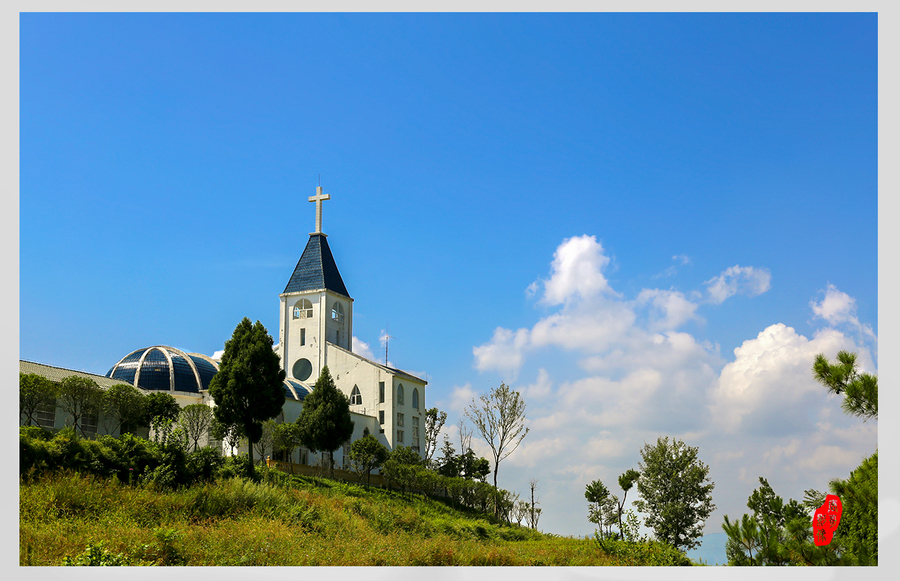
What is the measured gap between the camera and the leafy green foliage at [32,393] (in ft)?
91.5

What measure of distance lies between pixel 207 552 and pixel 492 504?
26.5 m

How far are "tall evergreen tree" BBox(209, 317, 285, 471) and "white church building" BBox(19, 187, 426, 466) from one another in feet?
34.1

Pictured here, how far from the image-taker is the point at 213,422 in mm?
33438

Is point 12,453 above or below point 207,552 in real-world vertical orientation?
above

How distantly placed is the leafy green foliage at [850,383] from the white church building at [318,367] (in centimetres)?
3036

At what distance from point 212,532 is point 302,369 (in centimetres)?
3636

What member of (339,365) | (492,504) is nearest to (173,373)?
(339,365)

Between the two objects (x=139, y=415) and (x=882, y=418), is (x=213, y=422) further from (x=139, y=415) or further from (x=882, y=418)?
(x=882, y=418)

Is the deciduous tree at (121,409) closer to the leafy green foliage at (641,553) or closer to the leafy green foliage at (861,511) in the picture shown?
the leafy green foliage at (641,553)

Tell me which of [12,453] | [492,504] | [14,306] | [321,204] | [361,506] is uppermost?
[321,204]

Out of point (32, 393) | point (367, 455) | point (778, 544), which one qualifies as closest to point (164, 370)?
point (32, 393)

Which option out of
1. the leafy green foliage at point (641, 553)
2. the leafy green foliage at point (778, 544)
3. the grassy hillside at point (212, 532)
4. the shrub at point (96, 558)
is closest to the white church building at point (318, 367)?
the grassy hillside at point (212, 532)

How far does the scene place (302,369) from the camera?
50.8m

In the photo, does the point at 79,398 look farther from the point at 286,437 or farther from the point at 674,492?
the point at 674,492
